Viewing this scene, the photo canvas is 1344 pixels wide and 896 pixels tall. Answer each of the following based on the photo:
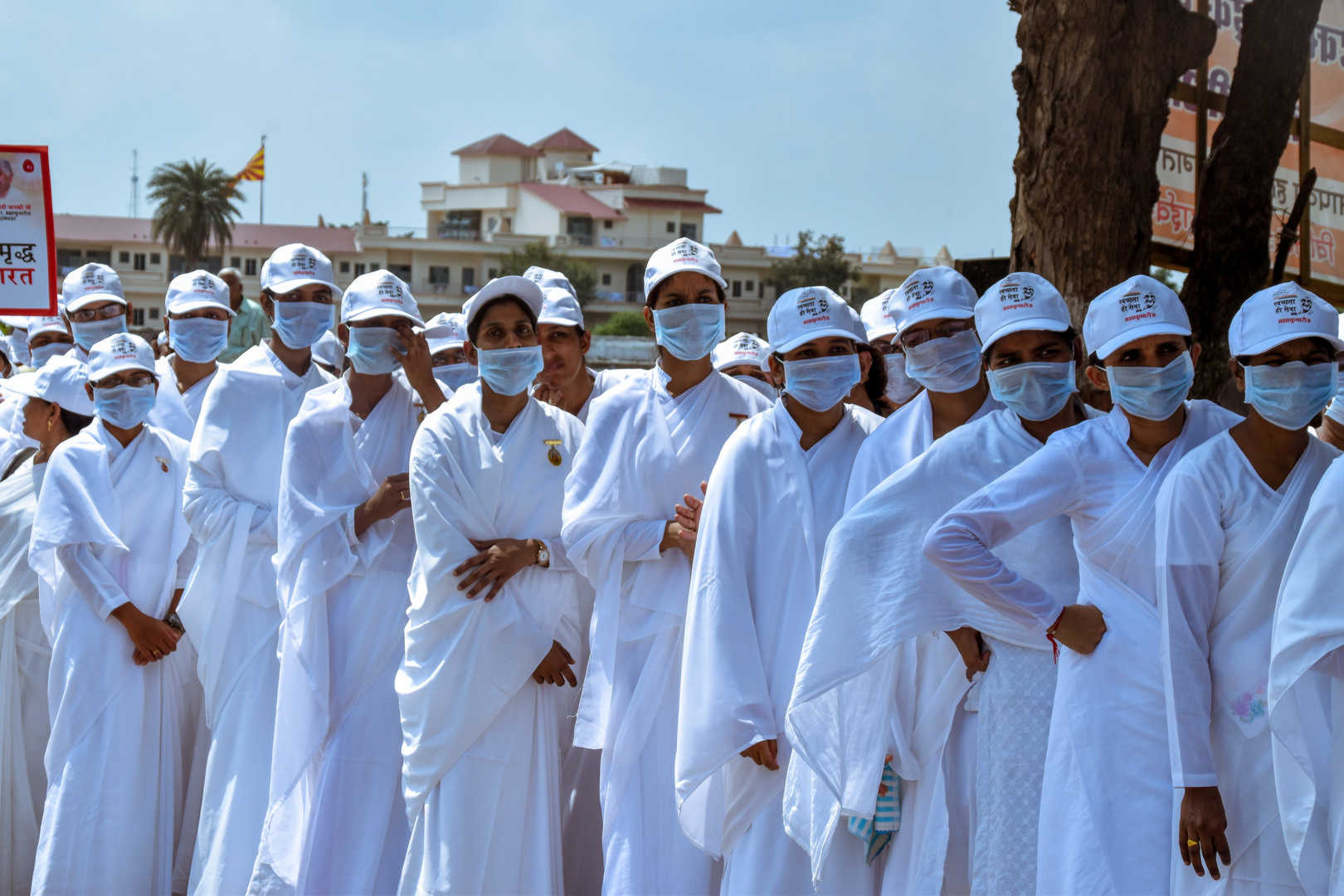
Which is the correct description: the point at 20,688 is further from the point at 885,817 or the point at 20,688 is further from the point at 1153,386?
the point at 1153,386

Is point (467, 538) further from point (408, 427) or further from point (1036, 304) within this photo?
point (1036, 304)

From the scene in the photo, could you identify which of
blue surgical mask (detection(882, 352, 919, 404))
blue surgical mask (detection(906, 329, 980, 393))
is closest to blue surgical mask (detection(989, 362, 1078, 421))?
blue surgical mask (detection(906, 329, 980, 393))

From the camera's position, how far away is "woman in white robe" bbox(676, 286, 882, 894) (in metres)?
5.27

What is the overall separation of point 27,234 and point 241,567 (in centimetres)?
320

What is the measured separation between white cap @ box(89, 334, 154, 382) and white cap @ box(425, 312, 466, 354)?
132cm

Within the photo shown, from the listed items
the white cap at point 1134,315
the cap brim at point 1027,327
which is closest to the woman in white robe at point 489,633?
the cap brim at point 1027,327

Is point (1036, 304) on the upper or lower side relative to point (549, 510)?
upper

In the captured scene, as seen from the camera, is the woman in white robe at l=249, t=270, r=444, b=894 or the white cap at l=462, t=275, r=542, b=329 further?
the woman in white robe at l=249, t=270, r=444, b=894

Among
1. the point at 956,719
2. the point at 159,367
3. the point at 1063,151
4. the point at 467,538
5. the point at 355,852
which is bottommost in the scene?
the point at 355,852

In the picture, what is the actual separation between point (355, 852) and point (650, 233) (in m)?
79.8

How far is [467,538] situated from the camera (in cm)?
610

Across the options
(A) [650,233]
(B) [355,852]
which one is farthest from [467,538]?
(A) [650,233]

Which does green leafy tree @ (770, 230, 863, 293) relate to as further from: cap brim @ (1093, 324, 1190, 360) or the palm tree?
cap brim @ (1093, 324, 1190, 360)

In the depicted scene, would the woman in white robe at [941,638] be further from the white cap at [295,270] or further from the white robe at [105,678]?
the white robe at [105,678]
